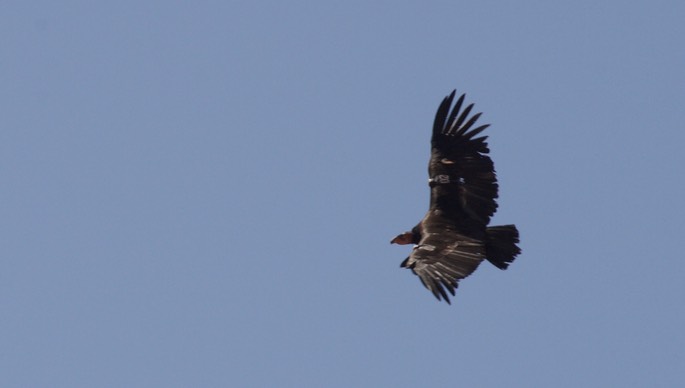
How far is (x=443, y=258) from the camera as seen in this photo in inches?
1003

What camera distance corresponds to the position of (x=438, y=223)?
1060 inches

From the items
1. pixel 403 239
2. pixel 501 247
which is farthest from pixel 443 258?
pixel 403 239

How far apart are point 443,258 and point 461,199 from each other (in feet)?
5.44

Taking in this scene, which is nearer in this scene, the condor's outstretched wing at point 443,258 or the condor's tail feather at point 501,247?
the condor's outstretched wing at point 443,258

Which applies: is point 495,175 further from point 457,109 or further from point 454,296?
point 454,296

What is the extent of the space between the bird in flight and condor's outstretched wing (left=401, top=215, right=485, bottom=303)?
0.06 ft

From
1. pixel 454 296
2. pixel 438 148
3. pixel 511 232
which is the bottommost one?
pixel 454 296

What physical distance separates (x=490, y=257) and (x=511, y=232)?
582 mm

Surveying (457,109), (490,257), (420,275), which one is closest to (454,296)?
(420,275)

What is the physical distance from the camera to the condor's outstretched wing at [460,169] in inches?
1048

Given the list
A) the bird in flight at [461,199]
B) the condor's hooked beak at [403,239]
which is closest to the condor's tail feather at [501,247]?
the bird in flight at [461,199]

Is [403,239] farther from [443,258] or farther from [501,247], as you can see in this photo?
[443,258]

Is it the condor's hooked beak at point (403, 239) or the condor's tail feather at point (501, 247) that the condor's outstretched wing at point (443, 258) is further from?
the condor's hooked beak at point (403, 239)

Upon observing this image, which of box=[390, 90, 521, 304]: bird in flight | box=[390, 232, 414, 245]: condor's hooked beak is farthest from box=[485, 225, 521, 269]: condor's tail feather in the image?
box=[390, 232, 414, 245]: condor's hooked beak
